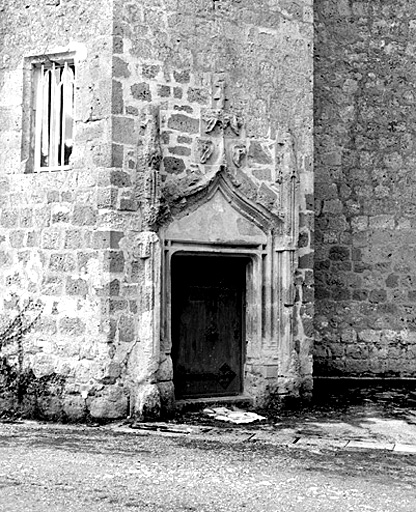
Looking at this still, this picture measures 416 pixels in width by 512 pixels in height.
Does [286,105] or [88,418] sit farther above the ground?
[286,105]

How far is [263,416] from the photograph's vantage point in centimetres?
974

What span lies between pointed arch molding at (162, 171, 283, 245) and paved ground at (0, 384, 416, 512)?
2014 mm

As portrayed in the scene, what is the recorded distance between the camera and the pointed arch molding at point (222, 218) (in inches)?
385

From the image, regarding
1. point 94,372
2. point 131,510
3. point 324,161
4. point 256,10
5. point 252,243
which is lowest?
point 131,510

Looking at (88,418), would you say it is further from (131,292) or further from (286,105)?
(286,105)

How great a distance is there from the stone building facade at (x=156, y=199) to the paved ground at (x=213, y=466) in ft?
2.60

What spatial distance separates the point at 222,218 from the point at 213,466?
363cm

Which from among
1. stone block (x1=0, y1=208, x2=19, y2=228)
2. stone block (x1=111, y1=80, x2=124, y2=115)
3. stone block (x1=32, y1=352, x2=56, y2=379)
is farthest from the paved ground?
stone block (x1=111, y1=80, x2=124, y2=115)

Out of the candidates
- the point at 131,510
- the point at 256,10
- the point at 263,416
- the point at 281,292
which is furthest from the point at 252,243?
the point at 131,510

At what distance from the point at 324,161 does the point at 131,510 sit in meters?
7.77

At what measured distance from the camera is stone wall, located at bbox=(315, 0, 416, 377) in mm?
12602

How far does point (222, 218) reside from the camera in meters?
10.1

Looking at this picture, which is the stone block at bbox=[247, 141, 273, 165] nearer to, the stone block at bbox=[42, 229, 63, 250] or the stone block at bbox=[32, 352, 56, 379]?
the stone block at bbox=[42, 229, 63, 250]

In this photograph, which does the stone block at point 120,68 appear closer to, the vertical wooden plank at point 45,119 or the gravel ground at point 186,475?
the vertical wooden plank at point 45,119
